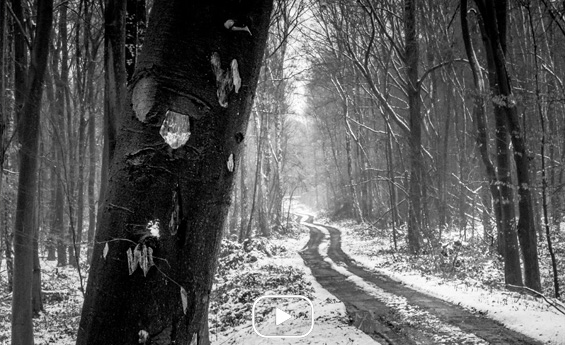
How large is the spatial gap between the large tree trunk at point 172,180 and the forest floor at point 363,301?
201 inches

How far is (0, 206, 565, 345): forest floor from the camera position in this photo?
19.1 ft

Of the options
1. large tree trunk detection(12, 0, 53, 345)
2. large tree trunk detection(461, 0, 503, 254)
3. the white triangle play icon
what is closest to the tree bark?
large tree trunk detection(461, 0, 503, 254)

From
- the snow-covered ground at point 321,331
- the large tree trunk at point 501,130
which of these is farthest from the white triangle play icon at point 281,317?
the large tree trunk at point 501,130

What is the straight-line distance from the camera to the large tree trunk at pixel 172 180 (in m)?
0.88

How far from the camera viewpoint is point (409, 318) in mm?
6711

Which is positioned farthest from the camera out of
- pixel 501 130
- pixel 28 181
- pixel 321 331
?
pixel 501 130

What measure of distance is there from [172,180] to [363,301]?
7914 millimetres

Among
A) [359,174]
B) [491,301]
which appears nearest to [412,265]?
[491,301]

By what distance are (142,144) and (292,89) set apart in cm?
2609

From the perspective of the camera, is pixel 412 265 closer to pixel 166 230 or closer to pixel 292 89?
pixel 166 230

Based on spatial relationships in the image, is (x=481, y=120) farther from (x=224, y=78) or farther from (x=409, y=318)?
(x=224, y=78)

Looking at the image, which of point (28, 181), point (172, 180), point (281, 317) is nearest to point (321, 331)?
point (281, 317)

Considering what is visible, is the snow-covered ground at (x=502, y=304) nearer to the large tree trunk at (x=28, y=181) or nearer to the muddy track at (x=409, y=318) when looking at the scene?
the muddy track at (x=409, y=318)

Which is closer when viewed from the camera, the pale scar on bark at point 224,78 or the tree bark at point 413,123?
the pale scar on bark at point 224,78
